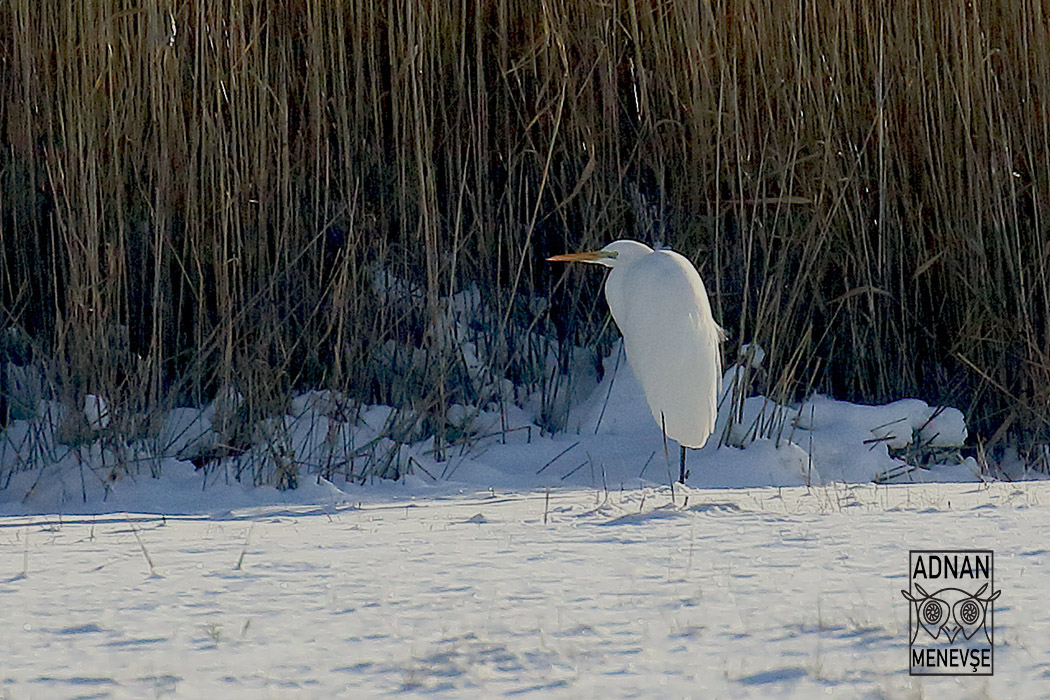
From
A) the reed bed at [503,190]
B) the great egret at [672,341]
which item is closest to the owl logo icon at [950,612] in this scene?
the great egret at [672,341]

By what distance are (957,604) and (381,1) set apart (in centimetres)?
279

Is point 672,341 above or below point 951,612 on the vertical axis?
above

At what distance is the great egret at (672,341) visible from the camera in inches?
136

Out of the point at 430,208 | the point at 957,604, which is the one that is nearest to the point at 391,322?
the point at 430,208

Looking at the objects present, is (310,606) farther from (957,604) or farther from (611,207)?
(611,207)

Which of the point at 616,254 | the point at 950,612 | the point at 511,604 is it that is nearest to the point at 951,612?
the point at 950,612

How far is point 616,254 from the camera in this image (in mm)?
3744

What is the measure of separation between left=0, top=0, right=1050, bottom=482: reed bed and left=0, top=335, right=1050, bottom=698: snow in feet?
0.61

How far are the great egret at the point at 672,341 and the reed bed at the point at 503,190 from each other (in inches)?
10.2

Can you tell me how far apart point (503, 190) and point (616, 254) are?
469mm

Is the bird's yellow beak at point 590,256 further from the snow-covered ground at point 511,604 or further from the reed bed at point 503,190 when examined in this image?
the snow-covered ground at point 511,604

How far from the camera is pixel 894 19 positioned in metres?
4.06

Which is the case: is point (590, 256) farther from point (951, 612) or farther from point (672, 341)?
point (951, 612)

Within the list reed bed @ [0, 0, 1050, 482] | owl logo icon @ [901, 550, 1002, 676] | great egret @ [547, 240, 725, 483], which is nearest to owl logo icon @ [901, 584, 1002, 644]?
owl logo icon @ [901, 550, 1002, 676]
